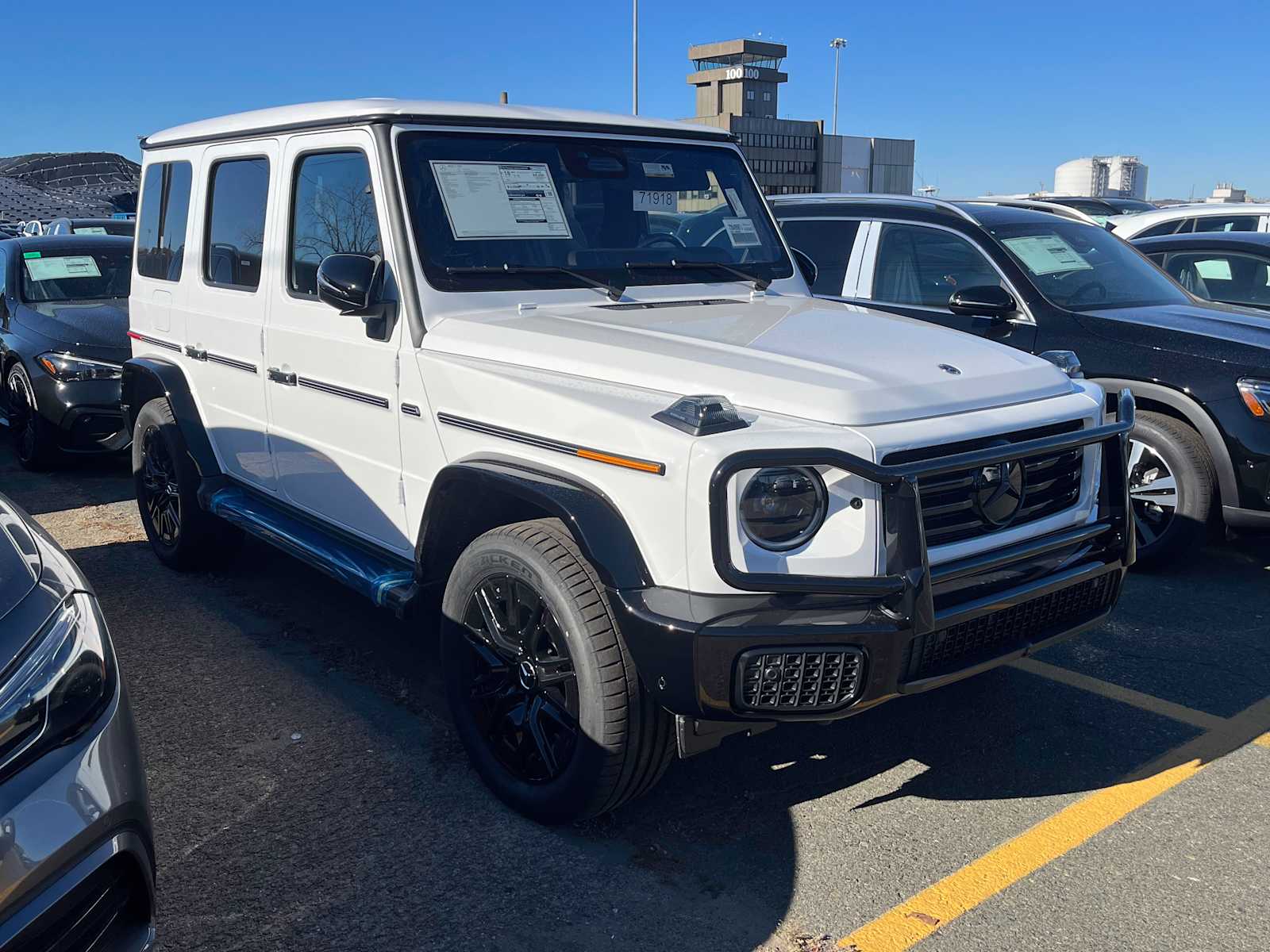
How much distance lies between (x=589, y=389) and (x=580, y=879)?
1.31 m

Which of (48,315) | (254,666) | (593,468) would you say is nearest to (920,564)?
(593,468)

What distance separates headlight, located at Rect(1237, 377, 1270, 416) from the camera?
16.9 ft

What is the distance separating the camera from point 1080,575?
315cm

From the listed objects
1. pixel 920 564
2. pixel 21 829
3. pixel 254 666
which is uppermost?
pixel 920 564

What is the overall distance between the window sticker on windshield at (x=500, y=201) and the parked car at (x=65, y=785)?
1.86 metres

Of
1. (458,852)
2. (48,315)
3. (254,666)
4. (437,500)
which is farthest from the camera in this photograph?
(48,315)

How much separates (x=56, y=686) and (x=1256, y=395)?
16.4 ft

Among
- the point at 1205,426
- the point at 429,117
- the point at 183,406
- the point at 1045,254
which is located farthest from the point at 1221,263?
the point at 183,406

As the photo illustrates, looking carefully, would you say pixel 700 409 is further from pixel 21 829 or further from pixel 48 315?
pixel 48 315

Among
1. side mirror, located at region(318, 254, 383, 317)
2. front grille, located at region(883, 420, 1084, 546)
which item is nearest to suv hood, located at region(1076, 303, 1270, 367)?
front grille, located at region(883, 420, 1084, 546)

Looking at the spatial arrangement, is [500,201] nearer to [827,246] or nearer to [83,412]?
[827,246]

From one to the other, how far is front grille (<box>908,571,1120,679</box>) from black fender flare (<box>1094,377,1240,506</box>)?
2.36 meters

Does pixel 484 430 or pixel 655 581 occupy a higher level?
pixel 484 430

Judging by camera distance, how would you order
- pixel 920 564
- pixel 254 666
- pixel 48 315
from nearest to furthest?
pixel 920 564 → pixel 254 666 → pixel 48 315
